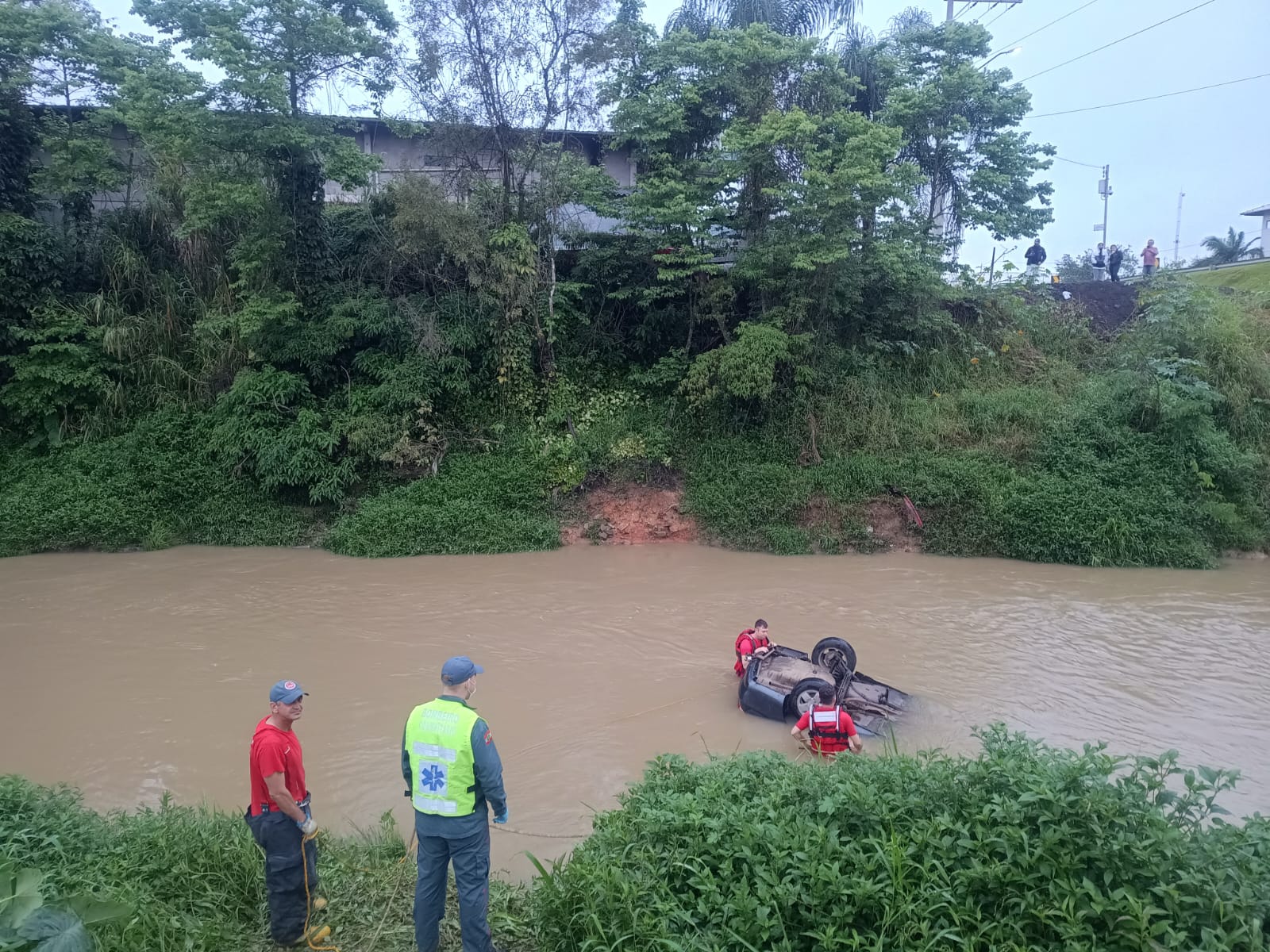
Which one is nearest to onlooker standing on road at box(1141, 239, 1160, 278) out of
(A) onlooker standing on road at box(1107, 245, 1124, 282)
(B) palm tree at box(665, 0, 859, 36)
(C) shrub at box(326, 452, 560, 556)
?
(A) onlooker standing on road at box(1107, 245, 1124, 282)

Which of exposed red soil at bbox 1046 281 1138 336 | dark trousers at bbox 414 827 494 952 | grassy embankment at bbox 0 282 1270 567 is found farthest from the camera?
exposed red soil at bbox 1046 281 1138 336

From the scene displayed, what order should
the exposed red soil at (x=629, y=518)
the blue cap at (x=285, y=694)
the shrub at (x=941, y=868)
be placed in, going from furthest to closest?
the exposed red soil at (x=629, y=518), the blue cap at (x=285, y=694), the shrub at (x=941, y=868)

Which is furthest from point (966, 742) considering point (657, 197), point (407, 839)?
point (657, 197)

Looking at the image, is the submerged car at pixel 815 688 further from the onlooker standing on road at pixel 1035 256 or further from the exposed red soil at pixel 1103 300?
the onlooker standing on road at pixel 1035 256

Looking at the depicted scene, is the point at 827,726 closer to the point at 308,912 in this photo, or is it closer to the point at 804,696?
the point at 804,696

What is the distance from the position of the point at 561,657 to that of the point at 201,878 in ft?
17.0

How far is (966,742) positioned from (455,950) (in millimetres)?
5173

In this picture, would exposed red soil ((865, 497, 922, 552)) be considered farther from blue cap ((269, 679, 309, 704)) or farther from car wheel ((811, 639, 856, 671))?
blue cap ((269, 679, 309, 704))

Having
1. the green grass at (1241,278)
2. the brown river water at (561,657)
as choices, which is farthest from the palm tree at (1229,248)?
the brown river water at (561,657)

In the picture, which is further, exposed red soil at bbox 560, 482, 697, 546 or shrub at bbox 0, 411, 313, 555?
exposed red soil at bbox 560, 482, 697, 546

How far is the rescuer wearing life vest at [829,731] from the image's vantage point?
655cm

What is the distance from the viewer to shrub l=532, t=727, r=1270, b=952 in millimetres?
3215

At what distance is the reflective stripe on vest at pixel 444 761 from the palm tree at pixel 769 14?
53.6 feet

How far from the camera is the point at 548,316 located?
16.1 m
